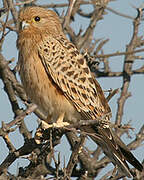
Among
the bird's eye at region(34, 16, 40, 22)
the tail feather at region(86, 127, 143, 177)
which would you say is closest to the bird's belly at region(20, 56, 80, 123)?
the tail feather at region(86, 127, 143, 177)

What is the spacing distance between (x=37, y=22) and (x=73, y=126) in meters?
2.17

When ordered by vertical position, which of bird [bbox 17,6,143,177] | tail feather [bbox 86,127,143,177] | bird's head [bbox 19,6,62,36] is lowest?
tail feather [bbox 86,127,143,177]

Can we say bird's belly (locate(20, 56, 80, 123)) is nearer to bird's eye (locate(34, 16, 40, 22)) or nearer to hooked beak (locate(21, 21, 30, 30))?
hooked beak (locate(21, 21, 30, 30))

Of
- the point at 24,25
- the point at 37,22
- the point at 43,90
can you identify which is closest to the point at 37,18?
the point at 37,22

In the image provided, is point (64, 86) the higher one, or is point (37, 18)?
point (37, 18)

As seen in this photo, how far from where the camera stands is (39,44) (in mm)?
5285

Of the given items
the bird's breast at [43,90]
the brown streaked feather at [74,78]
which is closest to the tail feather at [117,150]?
the brown streaked feather at [74,78]

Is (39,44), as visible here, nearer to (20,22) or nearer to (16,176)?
(20,22)

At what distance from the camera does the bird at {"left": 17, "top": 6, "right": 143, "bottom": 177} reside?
488 cm

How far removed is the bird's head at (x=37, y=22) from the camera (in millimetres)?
5543

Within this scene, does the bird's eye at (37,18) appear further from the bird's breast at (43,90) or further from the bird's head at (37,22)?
the bird's breast at (43,90)

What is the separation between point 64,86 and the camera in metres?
5.03

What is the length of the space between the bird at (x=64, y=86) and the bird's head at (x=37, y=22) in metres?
0.14

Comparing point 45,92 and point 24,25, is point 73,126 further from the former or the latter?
point 24,25
